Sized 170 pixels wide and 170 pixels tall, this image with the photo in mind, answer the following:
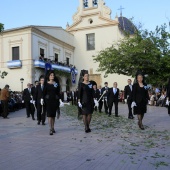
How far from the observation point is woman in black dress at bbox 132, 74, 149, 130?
8977 mm

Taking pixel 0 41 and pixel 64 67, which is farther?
pixel 64 67

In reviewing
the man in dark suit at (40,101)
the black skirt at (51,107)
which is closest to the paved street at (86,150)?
the black skirt at (51,107)

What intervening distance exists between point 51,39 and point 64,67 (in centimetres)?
424

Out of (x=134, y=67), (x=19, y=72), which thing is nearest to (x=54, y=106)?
(x=134, y=67)

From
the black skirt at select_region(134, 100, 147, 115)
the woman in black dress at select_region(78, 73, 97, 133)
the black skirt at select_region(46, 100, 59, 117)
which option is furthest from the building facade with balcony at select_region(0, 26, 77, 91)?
the black skirt at select_region(134, 100, 147, 115)

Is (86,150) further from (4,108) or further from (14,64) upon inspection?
(14,64)

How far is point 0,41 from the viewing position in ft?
114

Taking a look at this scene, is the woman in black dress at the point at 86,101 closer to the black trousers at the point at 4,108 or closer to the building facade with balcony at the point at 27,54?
the black trousers at the point at 4,108

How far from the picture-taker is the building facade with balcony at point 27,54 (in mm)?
32781

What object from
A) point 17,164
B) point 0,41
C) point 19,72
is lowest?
point 17,164

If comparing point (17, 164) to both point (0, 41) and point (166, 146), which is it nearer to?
point (166, 146)

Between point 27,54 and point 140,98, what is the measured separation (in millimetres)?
25582

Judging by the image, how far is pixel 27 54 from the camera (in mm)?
32750

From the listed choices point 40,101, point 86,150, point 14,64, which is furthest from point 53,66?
point 86,150
